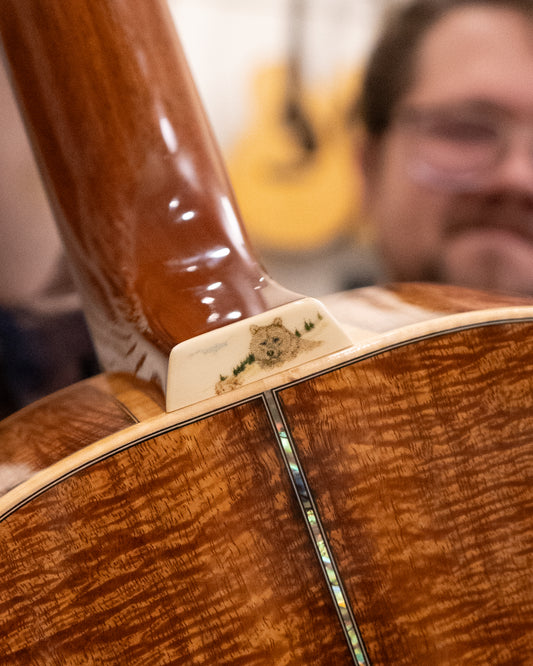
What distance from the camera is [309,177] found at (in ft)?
2.98

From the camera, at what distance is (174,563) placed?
1.37ft

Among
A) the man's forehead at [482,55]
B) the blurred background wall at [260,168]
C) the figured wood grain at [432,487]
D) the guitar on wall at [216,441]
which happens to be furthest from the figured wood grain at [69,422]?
the man's forehead at [482,55]

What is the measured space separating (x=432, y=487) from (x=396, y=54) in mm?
691

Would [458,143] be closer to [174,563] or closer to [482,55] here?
[482,55]

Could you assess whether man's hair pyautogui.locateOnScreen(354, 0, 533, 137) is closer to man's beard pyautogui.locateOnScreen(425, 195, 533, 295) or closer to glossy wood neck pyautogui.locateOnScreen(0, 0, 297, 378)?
man's beard pyautogui.locateOnScreen(425, 195, 533, 295)

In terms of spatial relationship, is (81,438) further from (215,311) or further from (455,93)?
(455,93)

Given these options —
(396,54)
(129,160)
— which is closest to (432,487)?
(129,160)

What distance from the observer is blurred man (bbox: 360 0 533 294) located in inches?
33.9

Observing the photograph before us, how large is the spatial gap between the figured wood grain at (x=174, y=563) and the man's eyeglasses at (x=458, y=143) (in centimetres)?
64

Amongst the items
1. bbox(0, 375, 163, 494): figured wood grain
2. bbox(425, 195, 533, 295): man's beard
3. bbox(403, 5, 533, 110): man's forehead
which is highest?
bbox(403, 5, 533, 110): man's forehead

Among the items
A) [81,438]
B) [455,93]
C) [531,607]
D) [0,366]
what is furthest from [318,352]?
[455,93]

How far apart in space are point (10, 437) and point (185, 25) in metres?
0.62

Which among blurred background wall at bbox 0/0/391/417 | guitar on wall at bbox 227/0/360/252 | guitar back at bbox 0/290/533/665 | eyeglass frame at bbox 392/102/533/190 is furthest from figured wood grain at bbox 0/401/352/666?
eyeglass frame at bbox 392/102/533/190

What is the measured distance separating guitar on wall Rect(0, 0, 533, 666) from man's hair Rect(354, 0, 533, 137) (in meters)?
0.50
